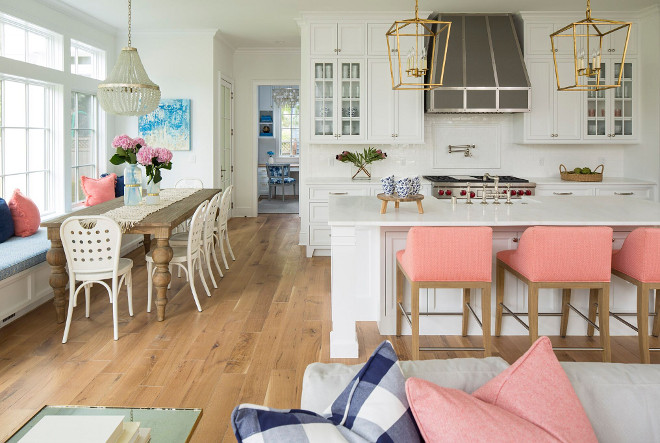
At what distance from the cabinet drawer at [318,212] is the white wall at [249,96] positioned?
2.98 metres

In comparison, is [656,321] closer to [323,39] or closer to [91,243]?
[91,243]

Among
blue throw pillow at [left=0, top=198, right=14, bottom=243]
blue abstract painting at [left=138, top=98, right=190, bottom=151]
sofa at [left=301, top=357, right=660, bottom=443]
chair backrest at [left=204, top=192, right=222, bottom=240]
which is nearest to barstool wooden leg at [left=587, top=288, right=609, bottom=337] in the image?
sofa at [left=301, top=357, right=660, bottom=443]

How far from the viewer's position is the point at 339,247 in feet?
11.3

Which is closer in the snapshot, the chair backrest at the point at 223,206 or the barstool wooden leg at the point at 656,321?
the barstool wooden leg at the point at 656,321

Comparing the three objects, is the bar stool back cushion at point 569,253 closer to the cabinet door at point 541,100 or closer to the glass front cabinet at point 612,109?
the cabinet door at point 541,100

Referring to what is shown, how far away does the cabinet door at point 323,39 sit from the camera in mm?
6488

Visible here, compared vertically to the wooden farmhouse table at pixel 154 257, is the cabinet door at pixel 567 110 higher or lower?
higher

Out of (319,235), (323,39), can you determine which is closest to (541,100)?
(323,39)

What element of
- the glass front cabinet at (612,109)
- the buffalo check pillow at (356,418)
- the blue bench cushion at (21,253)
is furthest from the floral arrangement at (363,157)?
the buffalo check pillow at (356,418)

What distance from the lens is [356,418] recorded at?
3.78ft

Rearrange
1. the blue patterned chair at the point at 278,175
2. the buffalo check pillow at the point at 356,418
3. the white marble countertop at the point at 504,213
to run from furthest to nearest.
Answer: the blue patterned chair at the point at 278,175
the white marble countertop at the point at 504,213
the buffalo check pillow at the point at 356,418

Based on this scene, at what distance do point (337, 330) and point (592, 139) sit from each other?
4.57 m

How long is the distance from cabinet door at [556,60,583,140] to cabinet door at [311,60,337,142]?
2575 mm

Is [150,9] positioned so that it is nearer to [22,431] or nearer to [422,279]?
[422,279]
